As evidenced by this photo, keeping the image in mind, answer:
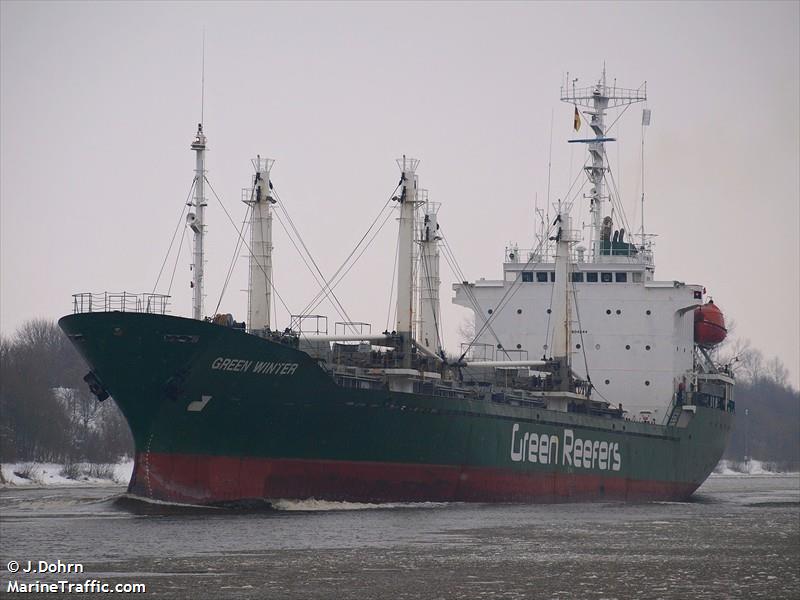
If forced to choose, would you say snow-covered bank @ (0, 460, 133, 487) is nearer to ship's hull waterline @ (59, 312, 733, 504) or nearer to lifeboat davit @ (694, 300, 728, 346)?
ship's hull waterline @ (59, 312, 733, 504)

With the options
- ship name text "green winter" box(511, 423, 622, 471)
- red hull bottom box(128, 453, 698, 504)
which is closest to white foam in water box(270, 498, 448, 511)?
red hull bottom box(128, 453, 698, 504)

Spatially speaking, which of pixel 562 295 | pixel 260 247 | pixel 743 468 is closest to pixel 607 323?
pixel 562 295

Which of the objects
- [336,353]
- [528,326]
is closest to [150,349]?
[336,353]

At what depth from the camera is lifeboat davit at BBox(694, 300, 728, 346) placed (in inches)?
2301

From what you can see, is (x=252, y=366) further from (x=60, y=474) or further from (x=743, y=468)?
(x=743, y=468)

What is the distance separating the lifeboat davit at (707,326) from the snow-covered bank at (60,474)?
23.7 m

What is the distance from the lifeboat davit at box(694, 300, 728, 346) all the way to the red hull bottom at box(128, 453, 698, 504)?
40.8 feet

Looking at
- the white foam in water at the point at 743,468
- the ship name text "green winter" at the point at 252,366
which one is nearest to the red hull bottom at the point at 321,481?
the ship name text "green winter" at the point at 252,366

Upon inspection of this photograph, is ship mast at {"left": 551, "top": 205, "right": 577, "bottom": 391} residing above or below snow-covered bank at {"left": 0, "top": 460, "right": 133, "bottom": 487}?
above

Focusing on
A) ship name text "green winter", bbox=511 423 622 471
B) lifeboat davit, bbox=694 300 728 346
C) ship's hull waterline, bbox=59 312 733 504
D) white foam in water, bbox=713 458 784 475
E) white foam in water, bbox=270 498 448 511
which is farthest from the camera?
white foam in water, bbox=713 458 784 475

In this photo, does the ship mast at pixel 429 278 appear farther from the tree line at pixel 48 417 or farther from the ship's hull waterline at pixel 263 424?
the tree line at pixel 48 417

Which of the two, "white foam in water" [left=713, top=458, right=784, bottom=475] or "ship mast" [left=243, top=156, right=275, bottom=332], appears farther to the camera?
"white foam in water" [left=713, top=458, right=784, bottom=475]

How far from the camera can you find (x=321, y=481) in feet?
131

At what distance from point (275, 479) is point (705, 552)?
12448 mm
